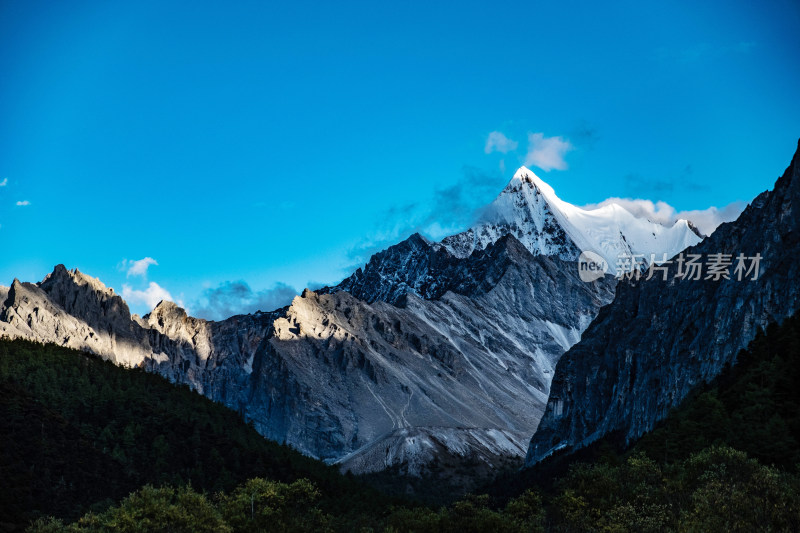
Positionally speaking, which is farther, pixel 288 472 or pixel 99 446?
pixel 288 472

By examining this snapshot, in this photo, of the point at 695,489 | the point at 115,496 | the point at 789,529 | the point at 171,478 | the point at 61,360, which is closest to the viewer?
the point at 789,529

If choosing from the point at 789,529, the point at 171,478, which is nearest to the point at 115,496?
the point at 171,478

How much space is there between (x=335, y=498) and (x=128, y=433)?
38.2 meters

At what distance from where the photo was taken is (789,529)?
94562mm

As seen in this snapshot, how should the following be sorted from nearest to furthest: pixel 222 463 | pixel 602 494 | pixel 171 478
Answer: pixel 602 494 < pixel 171 478 < pixel 222 463

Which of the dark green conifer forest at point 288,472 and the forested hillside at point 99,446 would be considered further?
the forested hillside at point 99,446

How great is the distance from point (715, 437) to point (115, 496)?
91.9m

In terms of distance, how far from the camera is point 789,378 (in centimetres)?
14838

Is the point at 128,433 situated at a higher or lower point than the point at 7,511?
higher

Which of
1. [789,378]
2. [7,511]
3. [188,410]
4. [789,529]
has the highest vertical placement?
[188,410]

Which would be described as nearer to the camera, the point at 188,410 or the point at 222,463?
the point at 222,463

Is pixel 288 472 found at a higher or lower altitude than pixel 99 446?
lower

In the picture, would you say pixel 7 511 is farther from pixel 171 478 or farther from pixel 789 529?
pixel 789 529

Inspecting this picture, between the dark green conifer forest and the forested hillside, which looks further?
the forested hillside
